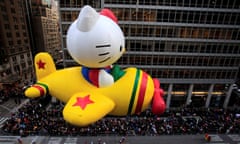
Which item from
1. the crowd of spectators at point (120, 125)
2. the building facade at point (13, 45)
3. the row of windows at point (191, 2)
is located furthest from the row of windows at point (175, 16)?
the building facade at point (13, 45)

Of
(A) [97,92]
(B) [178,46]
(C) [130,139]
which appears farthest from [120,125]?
(A) [97,92]

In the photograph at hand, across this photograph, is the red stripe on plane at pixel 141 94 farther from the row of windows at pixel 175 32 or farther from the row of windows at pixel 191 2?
the row of windows at pixel 191 2

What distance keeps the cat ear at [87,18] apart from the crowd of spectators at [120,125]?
664 inches

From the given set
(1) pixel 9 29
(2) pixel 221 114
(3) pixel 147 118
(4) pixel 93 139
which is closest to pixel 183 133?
(3) pixel 147 118

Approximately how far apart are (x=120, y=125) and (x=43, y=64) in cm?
1574

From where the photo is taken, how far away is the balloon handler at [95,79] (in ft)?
15.2

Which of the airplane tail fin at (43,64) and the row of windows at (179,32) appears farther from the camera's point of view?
→ the row of windows at (179,32)

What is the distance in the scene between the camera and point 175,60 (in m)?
25.0

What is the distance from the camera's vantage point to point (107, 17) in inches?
210

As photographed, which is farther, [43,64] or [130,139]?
[130,139]

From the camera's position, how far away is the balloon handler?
15.2 feet

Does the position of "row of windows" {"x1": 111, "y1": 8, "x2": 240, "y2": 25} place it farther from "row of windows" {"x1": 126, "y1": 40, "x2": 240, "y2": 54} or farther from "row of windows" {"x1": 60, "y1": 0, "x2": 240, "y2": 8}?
"row of windows" {"x1": 126, "y1": 40, "x2": 240, "y2": 54}

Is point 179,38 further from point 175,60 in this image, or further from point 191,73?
point 191,73

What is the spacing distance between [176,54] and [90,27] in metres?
22.2
